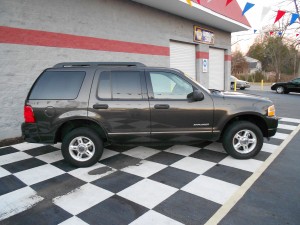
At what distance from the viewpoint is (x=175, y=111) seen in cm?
432

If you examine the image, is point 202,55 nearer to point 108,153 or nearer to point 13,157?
point 108,153

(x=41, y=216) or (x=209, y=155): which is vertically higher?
(x=209, y=155)

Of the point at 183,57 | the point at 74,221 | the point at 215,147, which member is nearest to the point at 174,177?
the point at 74,221

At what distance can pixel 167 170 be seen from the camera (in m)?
4.15

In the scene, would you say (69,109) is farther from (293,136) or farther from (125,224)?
(293,136)

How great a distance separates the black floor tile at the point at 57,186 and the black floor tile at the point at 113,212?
714 mm

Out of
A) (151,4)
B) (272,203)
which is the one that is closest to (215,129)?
(272,203)

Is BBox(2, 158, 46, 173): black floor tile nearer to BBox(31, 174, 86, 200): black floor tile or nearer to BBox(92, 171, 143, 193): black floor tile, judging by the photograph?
BBox(31, 174, 86, 200): black floor tile

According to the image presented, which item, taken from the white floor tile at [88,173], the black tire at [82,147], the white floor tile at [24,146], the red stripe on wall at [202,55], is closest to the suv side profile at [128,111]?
the black tire at [82,147]

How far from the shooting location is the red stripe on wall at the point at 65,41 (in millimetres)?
6082

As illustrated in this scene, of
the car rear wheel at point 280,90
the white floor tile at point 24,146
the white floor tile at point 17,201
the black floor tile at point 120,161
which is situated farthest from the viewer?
the car rear wheel at point 280,90

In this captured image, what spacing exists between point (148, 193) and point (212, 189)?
3.12ft

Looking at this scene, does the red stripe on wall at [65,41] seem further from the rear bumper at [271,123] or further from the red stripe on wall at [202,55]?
the rear bumper at [271,123]

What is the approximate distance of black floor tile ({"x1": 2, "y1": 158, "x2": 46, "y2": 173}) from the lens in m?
4.34
